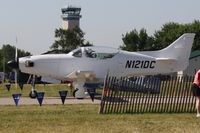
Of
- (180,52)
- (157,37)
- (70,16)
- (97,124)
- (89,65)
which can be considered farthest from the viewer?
(70,16)

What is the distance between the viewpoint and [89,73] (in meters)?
29.3

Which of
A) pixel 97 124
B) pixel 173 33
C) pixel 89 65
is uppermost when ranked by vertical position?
pixel 173 33

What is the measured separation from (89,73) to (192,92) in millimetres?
13038

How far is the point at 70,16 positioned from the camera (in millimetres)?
153750

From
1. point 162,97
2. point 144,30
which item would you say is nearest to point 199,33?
point 144,30

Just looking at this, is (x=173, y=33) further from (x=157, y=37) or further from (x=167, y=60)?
(x=167, y=60)

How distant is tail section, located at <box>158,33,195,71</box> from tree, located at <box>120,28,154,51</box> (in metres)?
67.7

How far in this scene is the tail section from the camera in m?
31.7

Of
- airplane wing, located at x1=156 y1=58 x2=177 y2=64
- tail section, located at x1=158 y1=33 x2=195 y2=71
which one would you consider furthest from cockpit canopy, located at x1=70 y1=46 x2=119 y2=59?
tail section, located at x1=158 y1=33 x2=195 y2=71

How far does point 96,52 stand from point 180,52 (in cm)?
589

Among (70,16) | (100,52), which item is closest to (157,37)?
(70,16)

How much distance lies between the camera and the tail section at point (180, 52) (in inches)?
1248

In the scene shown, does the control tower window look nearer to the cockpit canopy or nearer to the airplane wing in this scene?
the cockpit canopy

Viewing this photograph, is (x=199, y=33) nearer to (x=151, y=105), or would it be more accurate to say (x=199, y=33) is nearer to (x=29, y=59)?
(x=29, y=59)
